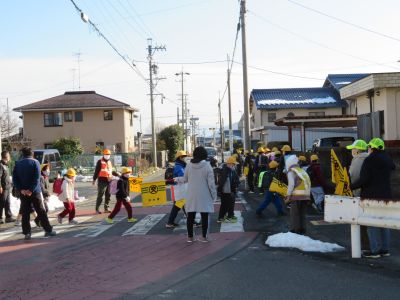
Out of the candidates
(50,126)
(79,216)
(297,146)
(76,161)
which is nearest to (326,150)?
(79,216)

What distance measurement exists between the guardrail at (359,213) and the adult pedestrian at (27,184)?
229 inches

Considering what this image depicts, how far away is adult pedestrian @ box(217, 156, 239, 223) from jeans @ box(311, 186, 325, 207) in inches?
82.0

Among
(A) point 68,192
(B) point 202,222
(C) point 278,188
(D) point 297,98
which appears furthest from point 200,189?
(D) point 297,98

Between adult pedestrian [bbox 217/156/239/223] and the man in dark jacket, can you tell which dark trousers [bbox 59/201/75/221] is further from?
the man in dark jacket

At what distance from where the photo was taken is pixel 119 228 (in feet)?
37.6

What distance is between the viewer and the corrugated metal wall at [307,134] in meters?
34.9

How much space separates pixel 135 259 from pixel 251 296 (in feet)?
9.03

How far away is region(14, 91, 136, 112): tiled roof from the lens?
47.6 m

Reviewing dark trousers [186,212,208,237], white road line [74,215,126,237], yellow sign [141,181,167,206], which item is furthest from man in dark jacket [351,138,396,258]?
yellow sign [141,181,167,206]

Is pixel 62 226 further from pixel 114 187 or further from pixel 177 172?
pixel 177 172

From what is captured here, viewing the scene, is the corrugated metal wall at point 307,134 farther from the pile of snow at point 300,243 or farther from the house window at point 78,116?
the pile of snow at point 300,243

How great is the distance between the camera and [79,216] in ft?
46.5

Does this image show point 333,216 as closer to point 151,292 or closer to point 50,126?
point 151,292

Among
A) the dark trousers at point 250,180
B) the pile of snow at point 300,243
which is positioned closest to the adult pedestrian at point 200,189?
the pile of snow at point 300,243
